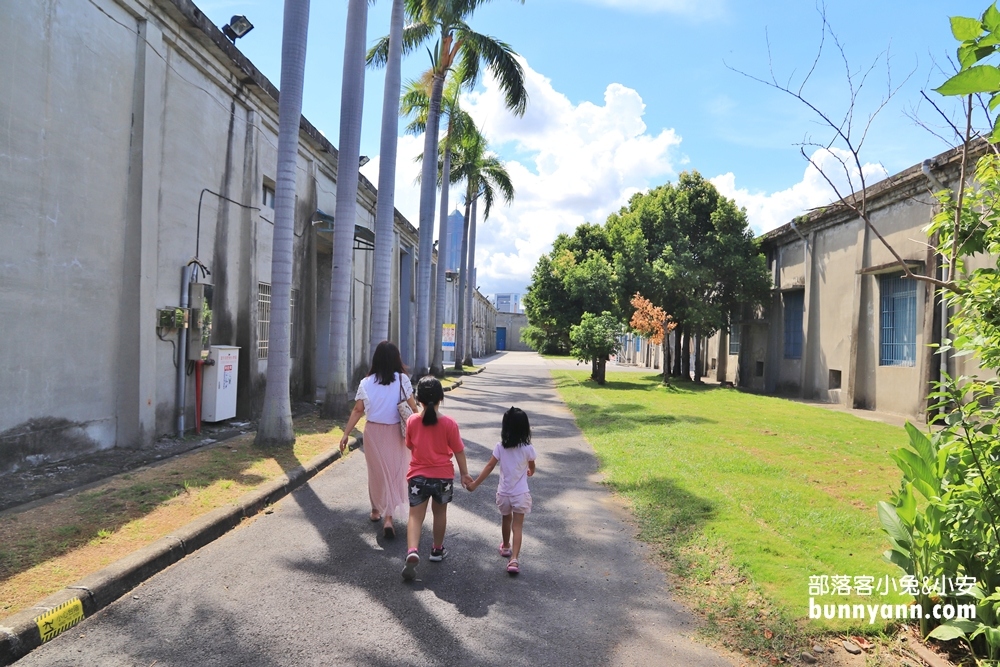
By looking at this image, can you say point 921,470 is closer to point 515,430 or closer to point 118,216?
point 515,430

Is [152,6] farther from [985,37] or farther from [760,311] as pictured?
[760,311]

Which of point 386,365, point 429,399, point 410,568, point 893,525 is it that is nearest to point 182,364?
point 386,365

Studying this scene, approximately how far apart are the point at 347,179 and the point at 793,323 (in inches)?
661

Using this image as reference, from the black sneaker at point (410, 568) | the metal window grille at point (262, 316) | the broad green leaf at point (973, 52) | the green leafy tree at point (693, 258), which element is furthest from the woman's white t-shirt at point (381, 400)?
the green leafy tree at point (693, 258)

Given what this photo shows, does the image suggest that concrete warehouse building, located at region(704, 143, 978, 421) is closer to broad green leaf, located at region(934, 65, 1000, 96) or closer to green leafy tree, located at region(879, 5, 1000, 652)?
green leafy tree, located at region(879, 5, 1000, 652)

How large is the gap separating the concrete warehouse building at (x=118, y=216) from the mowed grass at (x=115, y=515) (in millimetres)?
1134

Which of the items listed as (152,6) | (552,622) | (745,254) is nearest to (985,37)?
(552,622)

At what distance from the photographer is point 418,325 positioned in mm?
21438

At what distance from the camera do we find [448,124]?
23344mm

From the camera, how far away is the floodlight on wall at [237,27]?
11.9m

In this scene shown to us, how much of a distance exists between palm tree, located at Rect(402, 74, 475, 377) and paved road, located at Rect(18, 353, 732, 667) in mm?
17185

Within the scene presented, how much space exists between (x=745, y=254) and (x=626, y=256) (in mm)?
4326

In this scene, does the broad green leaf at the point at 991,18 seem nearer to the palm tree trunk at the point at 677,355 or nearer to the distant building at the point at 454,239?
the palm tree trunk at the point at 677,355

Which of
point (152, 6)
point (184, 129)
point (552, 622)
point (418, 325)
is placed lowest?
point (552, 622)
